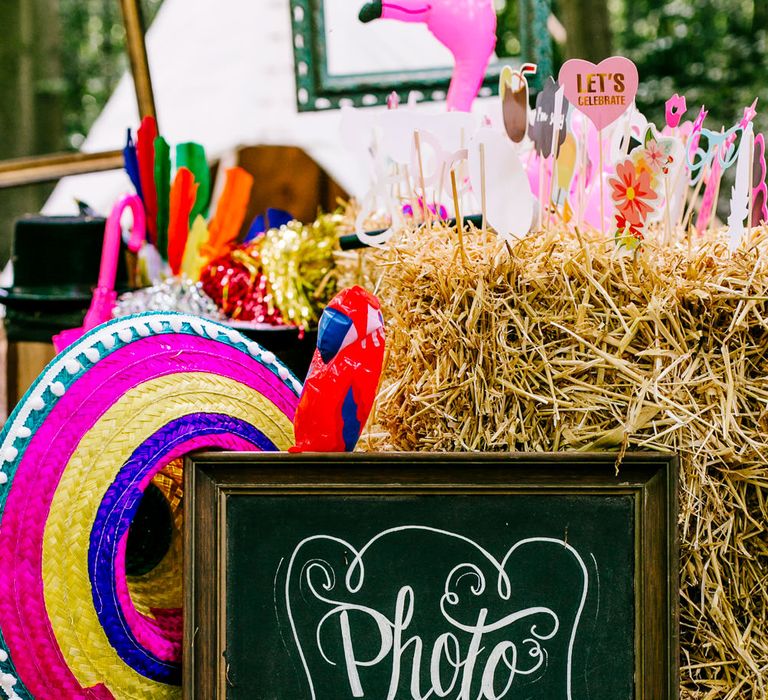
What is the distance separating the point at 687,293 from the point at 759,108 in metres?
4.58

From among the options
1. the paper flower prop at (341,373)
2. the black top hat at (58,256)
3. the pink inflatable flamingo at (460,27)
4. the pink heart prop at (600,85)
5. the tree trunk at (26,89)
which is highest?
the tree trunk at (26,89)

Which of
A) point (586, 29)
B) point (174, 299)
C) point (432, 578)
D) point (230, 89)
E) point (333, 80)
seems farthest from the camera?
point (586, 29)

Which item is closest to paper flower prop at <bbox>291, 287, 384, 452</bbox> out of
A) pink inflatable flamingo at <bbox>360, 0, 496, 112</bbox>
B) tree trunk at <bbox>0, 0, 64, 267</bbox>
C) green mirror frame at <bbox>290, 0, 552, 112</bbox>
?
pink inflatable flamingo at <bbox>360, 0, 496, 112</bbox>

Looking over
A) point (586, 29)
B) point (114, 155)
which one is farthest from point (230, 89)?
point (586, 29)

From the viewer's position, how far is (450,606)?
32.7 inches

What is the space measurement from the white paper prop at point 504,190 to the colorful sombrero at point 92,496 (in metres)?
0.35

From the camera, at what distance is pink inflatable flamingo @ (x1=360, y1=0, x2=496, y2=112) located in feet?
4.06

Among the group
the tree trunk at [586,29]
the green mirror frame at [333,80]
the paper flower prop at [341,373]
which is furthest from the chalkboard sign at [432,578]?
the tree trunk at [586,29]

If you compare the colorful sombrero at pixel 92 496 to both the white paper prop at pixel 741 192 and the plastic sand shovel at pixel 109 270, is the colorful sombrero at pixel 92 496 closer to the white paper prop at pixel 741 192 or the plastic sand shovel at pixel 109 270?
the plastic sand shovel at pixel 109 270

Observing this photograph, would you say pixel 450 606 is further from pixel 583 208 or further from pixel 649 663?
pixel 583 208

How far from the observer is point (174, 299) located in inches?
54.8

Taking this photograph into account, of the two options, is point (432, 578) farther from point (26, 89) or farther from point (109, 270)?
point (26, 89)

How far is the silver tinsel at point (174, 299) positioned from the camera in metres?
1.37

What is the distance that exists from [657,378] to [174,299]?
790mm
